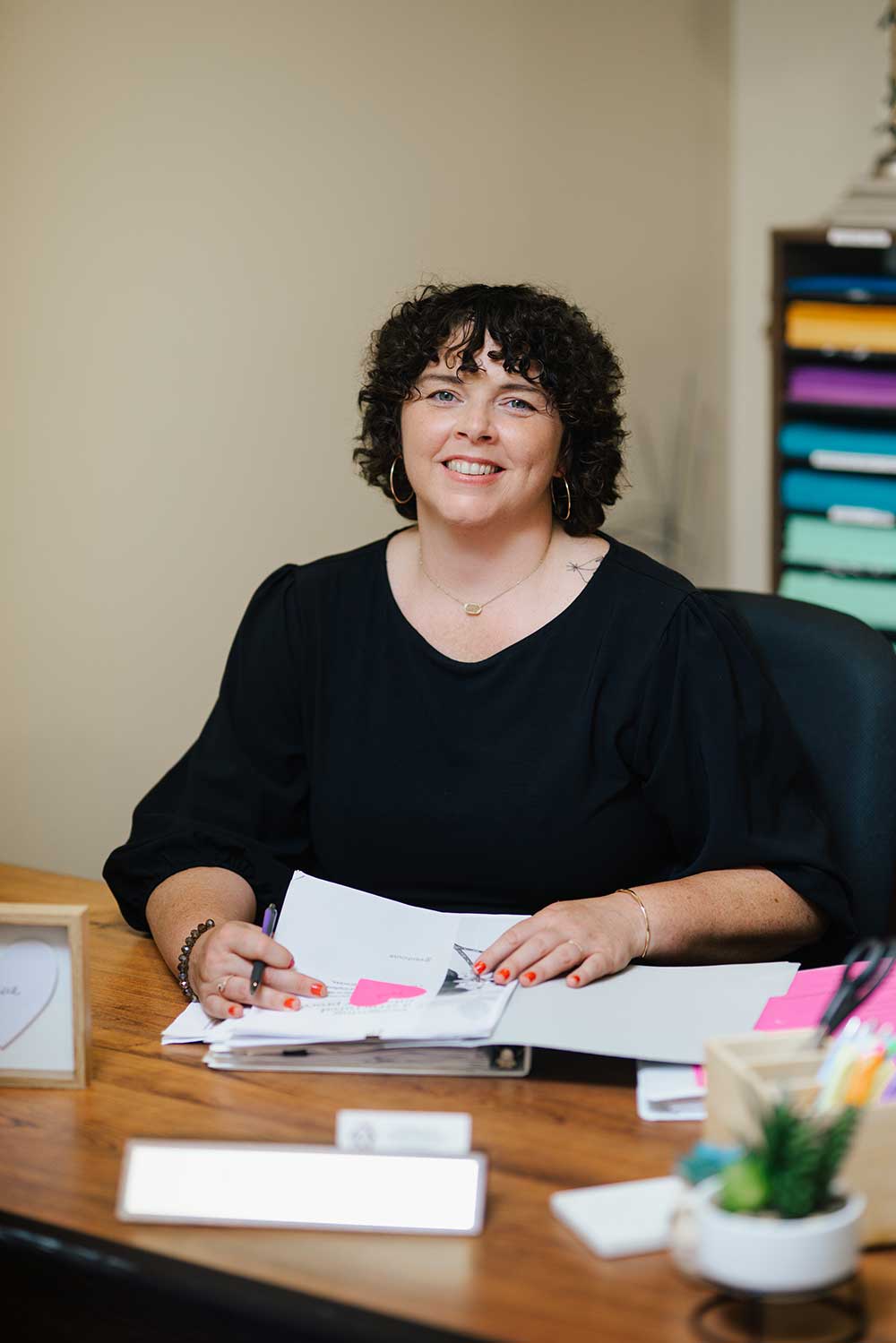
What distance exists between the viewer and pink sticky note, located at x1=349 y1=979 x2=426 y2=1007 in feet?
4.20

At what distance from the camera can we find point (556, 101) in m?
3.15

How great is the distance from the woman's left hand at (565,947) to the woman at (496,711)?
0.43ft

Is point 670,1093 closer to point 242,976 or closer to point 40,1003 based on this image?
point 242,976

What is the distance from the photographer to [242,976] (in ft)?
4.34

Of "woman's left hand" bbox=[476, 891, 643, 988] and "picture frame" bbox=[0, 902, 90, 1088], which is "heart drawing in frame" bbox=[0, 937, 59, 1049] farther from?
"woman's left hand" bbox=[476, 891, 643, 988]

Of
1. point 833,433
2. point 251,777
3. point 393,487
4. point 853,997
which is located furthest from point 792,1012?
point 833,433

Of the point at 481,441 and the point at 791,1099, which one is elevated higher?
the point at 481,441

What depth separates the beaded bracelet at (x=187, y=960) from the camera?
4.58ft

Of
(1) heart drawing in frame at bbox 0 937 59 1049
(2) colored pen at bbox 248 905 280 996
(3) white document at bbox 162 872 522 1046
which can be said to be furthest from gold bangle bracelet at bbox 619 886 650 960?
(1) heart drawing in frame at bbox 0 937 59 1049

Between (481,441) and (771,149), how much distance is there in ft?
8.68

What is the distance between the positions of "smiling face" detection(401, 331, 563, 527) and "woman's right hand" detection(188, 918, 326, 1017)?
565 millimetres

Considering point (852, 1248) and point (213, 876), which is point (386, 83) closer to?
point (213, 876)

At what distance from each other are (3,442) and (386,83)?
105 centimetres

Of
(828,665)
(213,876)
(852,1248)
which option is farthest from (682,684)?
(852,1248)
